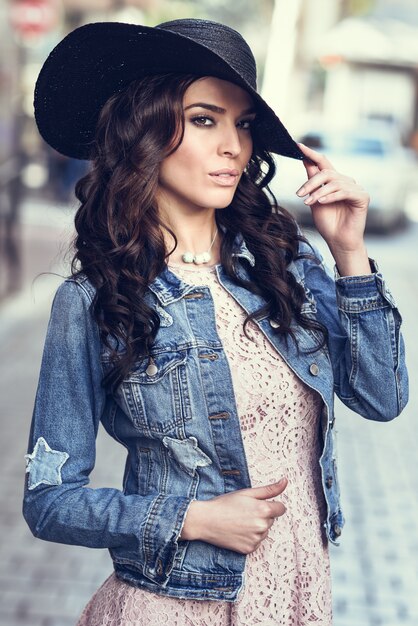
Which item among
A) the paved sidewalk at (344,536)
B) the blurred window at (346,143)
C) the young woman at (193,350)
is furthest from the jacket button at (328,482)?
the blurred window at (346,143)

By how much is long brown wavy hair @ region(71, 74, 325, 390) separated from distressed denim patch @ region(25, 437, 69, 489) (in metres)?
0.17

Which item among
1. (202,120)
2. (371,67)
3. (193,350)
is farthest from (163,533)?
(371,67)

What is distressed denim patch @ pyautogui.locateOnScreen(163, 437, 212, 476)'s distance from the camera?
199 centimetres

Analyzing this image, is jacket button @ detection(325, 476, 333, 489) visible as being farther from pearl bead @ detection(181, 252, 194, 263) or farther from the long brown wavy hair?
pearl bead @ detection(181, 252, 194, 263)

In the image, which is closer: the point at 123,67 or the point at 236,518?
the point at 236,518

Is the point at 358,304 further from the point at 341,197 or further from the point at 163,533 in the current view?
the point at 163,533

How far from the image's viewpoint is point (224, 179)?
2100mm

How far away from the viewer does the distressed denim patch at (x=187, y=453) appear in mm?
1985

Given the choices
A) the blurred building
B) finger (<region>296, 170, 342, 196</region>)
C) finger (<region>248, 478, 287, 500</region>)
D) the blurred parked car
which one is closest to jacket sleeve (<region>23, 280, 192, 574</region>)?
finger (<region>248, 478, 287, 500</region>)

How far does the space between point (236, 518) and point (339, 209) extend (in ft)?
2.39

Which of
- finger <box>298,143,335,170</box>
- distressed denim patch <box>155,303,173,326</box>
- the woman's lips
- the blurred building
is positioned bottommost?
the blurred building

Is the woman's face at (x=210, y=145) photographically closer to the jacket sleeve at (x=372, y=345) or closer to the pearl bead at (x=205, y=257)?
the pearl bead at (x=205, y=257)

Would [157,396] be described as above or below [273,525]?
above

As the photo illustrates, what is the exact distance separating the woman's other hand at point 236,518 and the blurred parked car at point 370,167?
13.8 m
